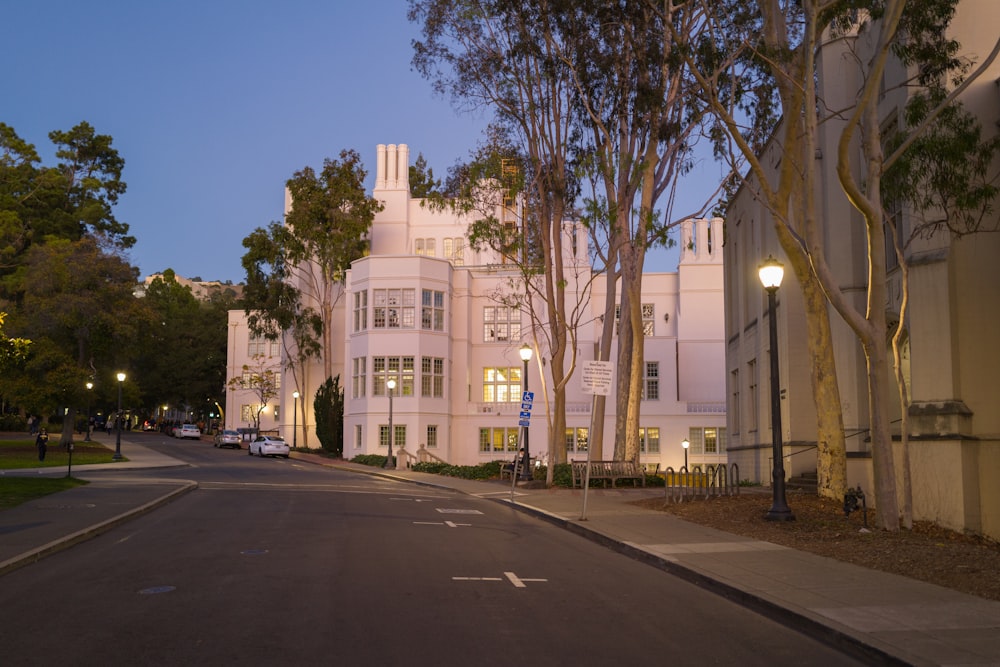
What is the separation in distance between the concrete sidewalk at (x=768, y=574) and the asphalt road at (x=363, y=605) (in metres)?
0.29

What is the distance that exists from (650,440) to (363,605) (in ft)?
149

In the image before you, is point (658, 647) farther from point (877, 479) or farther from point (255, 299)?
point (255, 299)

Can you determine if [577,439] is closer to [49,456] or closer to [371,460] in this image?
[371,460]

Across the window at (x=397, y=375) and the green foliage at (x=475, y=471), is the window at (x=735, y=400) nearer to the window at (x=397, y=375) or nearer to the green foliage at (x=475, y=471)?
the green foliage at (x=475, y=471)

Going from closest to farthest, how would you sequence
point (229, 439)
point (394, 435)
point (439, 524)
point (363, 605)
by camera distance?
1. point (363, 605)
2. point (439, 524)
3. point (394, 435)
4. point (229, 439)

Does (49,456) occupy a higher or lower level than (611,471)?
higher

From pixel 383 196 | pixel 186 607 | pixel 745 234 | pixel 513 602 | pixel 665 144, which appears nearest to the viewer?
pixel 186 607

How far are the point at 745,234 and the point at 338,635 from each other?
2875 centimetres

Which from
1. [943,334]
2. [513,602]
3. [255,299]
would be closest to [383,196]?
[255,299]

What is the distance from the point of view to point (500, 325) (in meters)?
57.0

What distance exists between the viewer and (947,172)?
17719 mm

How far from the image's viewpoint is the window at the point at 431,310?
53.2m

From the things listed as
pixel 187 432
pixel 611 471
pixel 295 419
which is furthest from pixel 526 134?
pixel 187 432

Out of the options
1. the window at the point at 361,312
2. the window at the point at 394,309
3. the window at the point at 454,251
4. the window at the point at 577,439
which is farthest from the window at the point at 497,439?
the window at the point at 454,251
